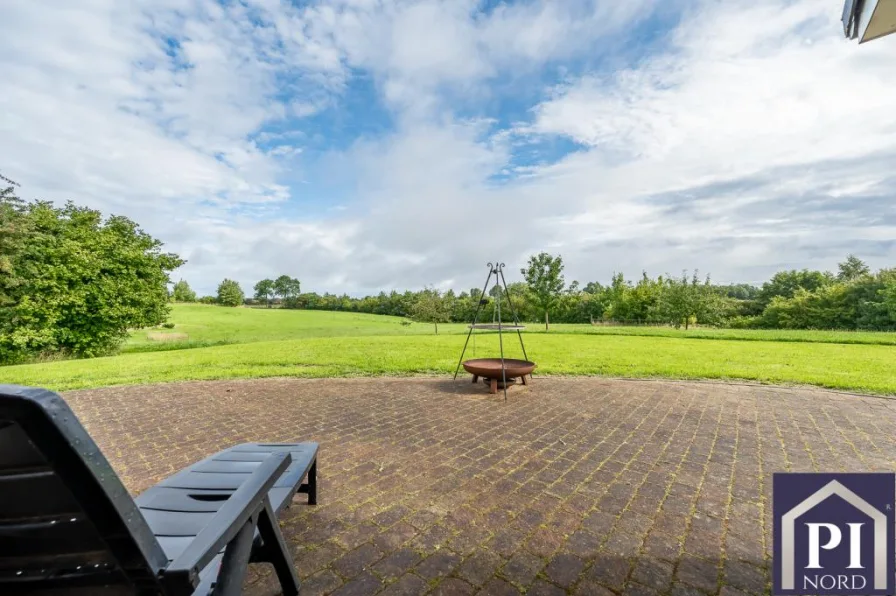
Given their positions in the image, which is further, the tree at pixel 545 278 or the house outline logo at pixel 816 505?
the tree at pixel 545 278

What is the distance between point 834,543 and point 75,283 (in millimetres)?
26481

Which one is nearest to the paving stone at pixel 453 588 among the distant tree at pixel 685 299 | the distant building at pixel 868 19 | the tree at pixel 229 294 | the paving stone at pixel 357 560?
the paving stone at pixel 357 560

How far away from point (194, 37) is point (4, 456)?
8.54 m

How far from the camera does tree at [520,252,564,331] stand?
2858 cm

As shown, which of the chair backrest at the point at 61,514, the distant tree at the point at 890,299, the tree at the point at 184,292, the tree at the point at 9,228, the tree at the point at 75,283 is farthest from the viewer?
the tree at the point at 184,292

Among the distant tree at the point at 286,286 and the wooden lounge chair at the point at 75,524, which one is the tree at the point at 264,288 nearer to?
the distant tree at the point at 286,286

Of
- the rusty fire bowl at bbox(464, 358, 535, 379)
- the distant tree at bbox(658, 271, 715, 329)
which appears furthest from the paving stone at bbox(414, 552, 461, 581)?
the distant tree at bbox(658, 271, 715, 329)

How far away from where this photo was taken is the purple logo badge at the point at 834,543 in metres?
2.24

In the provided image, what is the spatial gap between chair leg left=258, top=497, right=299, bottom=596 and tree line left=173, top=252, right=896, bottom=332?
14.2 meters

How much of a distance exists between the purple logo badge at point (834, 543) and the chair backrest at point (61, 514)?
3178 mm

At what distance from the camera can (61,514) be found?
40.5 inches

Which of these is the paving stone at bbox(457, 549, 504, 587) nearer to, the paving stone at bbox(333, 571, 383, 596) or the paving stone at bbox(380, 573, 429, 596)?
the paving stone at bbox(380, 573, 429, 596)

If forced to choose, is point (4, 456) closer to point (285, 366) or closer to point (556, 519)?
point (556, 519)

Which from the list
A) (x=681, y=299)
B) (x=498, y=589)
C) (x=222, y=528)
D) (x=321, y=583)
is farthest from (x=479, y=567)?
(x=681, y=299)
